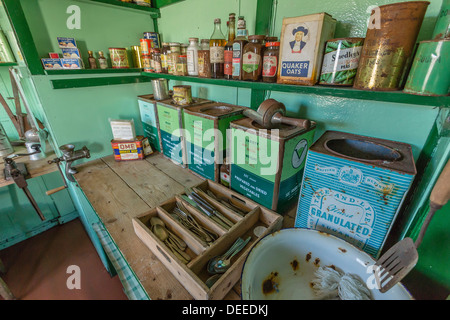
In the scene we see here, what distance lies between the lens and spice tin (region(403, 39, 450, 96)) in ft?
1.52

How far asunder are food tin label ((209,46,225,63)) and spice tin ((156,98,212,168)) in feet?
1.02

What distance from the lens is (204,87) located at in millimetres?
1411

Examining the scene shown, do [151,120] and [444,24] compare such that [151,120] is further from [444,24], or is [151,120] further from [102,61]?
[444,24]

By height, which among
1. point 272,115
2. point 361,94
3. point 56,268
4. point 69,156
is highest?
point 361,94

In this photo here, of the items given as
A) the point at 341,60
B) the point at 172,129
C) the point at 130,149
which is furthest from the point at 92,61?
the point at 341,60

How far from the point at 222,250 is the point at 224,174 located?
40cm

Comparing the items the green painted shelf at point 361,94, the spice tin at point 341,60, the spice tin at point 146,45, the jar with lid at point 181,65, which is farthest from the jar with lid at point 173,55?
the spice tin at point 341,60

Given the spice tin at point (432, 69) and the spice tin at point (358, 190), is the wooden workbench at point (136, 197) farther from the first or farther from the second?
the spice tin at point (432, 69)

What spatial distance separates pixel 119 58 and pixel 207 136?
967 mm

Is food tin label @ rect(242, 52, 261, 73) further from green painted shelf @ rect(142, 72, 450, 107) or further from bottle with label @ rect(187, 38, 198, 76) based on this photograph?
bottle with label @ rect(187, 38, 198, 76)

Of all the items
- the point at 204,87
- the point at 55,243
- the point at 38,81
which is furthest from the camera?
the point at 55,243

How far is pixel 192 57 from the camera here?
1074 mm

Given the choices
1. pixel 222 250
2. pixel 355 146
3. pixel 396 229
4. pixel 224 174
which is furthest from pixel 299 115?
pixel 222 250
